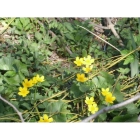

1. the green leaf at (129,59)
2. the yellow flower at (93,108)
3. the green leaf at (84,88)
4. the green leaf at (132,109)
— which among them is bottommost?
the green leaf at (132,109)

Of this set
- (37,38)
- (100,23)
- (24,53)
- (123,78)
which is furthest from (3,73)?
(100,23)

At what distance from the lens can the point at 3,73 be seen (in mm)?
2230

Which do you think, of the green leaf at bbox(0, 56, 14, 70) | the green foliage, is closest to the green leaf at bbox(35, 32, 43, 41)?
the green foliage

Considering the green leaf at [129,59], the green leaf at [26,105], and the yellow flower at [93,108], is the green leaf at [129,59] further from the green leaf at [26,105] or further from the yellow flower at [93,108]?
the green leaf at [26,105]

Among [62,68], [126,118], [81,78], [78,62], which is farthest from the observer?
[62,68]

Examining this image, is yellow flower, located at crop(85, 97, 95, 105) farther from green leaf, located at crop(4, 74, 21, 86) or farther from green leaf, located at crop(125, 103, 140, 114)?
green leaf, located at crop(4, 74, 21, 86)

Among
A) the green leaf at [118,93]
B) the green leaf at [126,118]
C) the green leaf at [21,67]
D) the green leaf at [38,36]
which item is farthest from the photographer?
the green leaf at [38,36]

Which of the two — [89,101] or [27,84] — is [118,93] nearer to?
[89,101]

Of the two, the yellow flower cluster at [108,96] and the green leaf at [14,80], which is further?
the green leaf at [14,80]

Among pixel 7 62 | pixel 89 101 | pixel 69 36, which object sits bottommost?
pixel 89 101

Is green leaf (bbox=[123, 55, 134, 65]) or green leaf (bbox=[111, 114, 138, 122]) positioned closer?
green leaf (bbox=[111, 114, 138, 122])

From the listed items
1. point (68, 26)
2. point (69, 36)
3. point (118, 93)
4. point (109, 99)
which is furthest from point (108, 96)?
point (68, 26)

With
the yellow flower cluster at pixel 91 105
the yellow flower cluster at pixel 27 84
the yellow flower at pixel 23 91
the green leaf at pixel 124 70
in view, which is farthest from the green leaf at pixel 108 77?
the yellow flower at pixel 23 91

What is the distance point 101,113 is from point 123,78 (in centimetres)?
46
